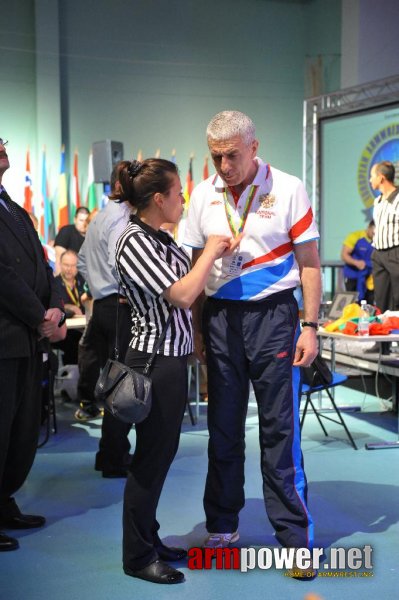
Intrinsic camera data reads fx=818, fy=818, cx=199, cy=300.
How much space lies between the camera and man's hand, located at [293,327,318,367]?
9.59ft

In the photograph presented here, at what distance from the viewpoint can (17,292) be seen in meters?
3.11

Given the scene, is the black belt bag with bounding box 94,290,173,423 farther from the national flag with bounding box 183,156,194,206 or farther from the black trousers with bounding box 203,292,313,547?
the national flag with bounding box 183,156,194,206

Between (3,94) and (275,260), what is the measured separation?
9429 mm

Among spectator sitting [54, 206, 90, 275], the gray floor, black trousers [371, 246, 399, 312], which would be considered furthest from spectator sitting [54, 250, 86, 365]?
black trousers [371, 246, 399, 312]

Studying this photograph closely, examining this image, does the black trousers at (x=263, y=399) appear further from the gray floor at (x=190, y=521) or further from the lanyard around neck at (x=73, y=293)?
the lanyard around neck at (x=73, y=293)

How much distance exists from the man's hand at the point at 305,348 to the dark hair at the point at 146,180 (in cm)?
73

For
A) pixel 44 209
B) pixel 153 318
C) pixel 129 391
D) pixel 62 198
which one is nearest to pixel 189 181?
pixel 62 198

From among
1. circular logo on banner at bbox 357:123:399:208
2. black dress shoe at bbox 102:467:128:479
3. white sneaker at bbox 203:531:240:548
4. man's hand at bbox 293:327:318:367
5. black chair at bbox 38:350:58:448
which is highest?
circular logo on banner at bbox 357:123:399:208

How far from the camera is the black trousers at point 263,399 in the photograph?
2918 millimetres

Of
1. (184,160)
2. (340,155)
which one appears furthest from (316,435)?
(184,160)

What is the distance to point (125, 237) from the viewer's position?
2705 millimetres

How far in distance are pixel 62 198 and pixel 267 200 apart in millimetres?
9186

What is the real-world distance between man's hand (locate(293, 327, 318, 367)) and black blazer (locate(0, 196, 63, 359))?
101 centimetres

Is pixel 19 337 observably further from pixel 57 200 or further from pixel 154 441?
pixel 57 200
